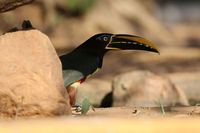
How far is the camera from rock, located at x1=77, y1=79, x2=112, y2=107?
10.5m

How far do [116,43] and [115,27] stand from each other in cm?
1215

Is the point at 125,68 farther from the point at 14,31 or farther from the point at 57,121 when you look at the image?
the point at 57,121

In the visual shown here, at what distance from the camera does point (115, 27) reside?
66.2ft

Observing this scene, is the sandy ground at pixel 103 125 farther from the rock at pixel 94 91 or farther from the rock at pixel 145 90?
the rock at pixel 94 91

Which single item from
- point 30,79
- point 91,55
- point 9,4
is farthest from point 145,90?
point 30,79

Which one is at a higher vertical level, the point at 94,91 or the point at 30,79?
the point at 30,79

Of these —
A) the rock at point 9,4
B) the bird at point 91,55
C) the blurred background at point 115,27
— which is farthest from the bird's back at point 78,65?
the blurred background at point 115,27

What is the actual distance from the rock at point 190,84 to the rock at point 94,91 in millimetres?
1045

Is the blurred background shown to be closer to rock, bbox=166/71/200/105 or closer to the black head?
rock, bbox=166/71/200/105

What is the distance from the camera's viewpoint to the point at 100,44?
27.5 ft

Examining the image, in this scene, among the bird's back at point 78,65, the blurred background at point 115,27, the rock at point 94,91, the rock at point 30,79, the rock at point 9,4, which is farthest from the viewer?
the blurred background at point 115,27

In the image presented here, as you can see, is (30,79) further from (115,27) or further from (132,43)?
(115,27)

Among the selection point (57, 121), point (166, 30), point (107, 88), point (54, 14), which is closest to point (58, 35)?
point (54, 14)

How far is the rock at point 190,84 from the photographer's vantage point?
1090cm
